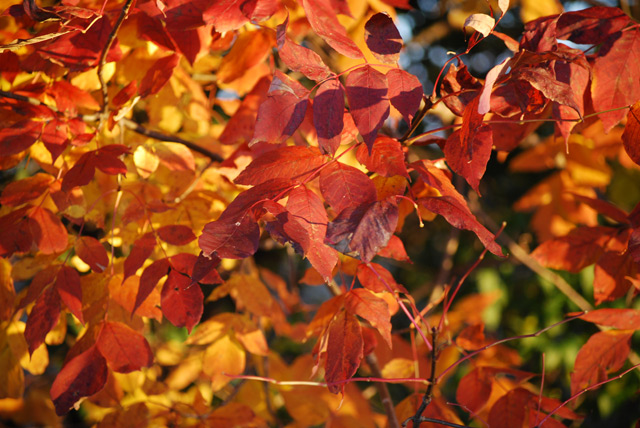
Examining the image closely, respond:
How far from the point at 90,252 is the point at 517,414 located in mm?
628

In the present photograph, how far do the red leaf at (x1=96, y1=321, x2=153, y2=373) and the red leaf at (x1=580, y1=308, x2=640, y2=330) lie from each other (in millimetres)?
567

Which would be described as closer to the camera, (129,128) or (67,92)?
(67,92)

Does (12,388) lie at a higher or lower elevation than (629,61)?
lower

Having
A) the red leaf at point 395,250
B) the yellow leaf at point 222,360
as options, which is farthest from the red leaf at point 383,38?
the yellow leaf at point 222,360

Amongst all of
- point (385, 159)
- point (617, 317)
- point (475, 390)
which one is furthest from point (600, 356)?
point (385, 159)

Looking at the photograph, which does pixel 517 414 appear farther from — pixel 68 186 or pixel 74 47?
pixel 74 47

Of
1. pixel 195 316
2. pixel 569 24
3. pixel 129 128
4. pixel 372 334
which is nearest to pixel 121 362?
pixel 195 316

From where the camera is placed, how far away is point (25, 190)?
0.70m

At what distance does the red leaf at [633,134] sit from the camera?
541 millimetres

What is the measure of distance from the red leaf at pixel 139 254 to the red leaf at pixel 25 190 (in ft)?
0.54

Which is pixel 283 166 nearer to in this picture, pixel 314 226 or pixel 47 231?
pixel 314 226

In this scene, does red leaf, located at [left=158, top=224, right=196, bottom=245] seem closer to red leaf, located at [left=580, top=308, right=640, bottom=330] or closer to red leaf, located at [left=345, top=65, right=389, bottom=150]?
red leaf, located at [left=345, top=65, right=389, bottom=150]

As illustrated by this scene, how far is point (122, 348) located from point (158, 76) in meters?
0.39

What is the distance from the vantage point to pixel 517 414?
70cm
